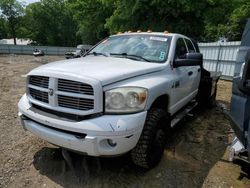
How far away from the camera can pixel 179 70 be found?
4359 millimetres

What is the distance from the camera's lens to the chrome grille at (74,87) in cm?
288

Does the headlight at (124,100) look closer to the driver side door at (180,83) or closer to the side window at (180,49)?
the driver side door at (180,83)

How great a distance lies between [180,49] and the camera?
469cm

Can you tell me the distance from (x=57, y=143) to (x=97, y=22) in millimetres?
30369

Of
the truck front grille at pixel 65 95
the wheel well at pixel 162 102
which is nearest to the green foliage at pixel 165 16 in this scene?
the wheel well at pixel 162 102

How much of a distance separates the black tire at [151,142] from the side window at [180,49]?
1325 mm

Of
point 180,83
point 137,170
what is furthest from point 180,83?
point 137,170

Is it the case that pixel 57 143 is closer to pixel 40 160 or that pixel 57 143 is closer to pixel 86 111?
pixel 86 111

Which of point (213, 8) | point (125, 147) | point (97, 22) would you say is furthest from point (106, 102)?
point (97, 22)

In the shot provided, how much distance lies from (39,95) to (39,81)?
175 mm

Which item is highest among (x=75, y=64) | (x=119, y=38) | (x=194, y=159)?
(x=119, y=38)

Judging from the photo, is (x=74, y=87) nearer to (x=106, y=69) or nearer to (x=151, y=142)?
(x=106, y=69)

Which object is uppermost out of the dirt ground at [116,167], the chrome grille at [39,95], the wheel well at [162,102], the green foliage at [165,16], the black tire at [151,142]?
the green foliage at [165,16]

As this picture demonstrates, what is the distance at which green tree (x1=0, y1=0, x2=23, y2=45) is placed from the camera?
193 feet
